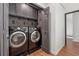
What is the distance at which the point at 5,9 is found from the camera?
91cm

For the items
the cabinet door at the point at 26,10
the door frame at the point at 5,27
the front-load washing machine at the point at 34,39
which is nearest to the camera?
the door frame at the point at 5,27

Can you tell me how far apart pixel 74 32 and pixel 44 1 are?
0.65m

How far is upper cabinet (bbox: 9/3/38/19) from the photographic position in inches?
38.0

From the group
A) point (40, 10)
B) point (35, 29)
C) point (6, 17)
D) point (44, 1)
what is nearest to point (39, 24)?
point (35, 29)

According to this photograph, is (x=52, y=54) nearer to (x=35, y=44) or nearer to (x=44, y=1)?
(x=35, y=44)

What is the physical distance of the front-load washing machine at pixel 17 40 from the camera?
99 centimetres

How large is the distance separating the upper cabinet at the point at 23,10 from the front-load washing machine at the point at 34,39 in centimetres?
22

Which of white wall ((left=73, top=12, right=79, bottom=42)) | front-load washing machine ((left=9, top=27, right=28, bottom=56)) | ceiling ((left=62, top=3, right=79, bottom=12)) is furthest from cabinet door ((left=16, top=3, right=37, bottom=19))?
white wall ((left=73, top=12, right=79, bottom=42))

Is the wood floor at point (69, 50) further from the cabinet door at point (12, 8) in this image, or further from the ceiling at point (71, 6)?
the cabinet door at point (12, 8)

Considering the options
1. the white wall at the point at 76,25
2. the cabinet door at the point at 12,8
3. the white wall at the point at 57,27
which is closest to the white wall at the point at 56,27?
the white wall at the point at 57,27

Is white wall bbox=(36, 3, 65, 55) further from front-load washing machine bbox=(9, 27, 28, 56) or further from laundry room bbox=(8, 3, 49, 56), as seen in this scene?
front-load washing machine bbox=(9, 27, 28, 56)

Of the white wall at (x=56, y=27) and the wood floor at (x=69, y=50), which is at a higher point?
the white wall at (x=56, y=27)

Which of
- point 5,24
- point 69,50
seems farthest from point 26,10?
point 69,50

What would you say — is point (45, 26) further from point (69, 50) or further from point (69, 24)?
point (69, 50)
